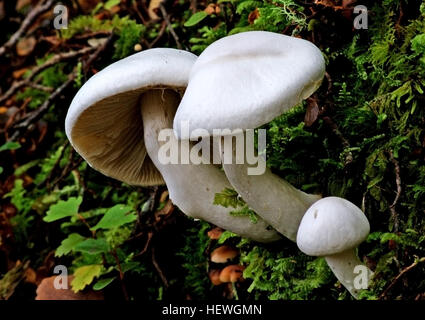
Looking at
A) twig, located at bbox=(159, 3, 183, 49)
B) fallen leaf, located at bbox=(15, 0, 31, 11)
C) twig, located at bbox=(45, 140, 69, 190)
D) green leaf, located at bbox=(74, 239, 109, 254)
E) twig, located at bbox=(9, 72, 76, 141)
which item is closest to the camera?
green leaf, located at bbox=(74, 239, 109, 254)

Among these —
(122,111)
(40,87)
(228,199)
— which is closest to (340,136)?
(228,199)

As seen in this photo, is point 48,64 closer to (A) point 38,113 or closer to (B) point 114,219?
(A) point 38,113

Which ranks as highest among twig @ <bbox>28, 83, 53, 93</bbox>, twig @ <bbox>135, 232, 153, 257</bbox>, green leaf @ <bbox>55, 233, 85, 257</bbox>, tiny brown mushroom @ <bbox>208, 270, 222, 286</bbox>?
twig @ <bbox>28, 83, 53, 93</bbox>

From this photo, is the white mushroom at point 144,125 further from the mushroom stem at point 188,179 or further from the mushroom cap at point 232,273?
the mushroom cap at point 232,273

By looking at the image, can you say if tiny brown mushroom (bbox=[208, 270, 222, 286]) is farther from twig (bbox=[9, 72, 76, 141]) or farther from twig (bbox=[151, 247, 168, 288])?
twig (bbox=[9, 72, 76, 141])

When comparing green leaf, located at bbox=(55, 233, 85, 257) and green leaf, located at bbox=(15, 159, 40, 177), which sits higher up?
green leaf, located at bbox=(55, 233, 85, 257)

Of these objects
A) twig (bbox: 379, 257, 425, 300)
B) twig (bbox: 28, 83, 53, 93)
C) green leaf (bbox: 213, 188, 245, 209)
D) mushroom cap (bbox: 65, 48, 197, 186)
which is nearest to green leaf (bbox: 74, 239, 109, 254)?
mushroom cap (bbox: 65, 48, 197, 186)

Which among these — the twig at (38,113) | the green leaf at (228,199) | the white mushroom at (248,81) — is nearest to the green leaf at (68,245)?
the green leaf at (228,199)

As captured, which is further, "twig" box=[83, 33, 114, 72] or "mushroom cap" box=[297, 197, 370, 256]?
"twig" box=[83, 33, 114, 72]
